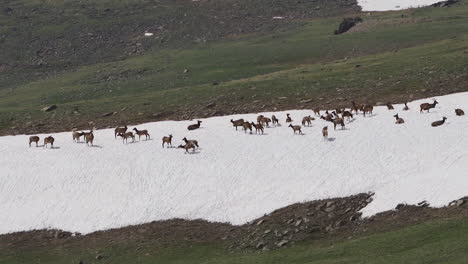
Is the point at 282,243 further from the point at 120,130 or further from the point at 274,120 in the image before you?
the point at 120,130

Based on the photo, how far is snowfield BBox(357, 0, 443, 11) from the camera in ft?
471

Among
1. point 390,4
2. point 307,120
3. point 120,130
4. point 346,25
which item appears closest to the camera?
point 307,120

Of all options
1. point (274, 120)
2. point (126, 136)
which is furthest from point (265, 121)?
point (126, 136)

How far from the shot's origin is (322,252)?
112 feet

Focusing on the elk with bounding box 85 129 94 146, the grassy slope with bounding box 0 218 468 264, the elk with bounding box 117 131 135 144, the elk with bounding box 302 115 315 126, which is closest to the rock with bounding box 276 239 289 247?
the grassy slope with bounding box 0 218 468 264

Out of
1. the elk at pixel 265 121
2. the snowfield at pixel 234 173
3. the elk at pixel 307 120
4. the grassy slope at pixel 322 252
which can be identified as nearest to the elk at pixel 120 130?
the snowfield at pixel 234 173

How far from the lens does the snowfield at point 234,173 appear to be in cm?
4212

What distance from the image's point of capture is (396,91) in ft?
201

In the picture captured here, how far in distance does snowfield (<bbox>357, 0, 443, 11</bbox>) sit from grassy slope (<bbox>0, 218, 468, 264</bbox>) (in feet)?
371

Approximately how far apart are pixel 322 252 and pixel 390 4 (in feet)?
395

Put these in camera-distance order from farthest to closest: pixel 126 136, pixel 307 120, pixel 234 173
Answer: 1. pixel 126 136
2. pixel 307 120
3. pixel 234 173

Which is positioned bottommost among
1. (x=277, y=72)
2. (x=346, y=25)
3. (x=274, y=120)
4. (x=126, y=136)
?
(x=274, y=120)

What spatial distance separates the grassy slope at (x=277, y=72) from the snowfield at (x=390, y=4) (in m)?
10.7

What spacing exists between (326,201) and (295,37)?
3065 inches
